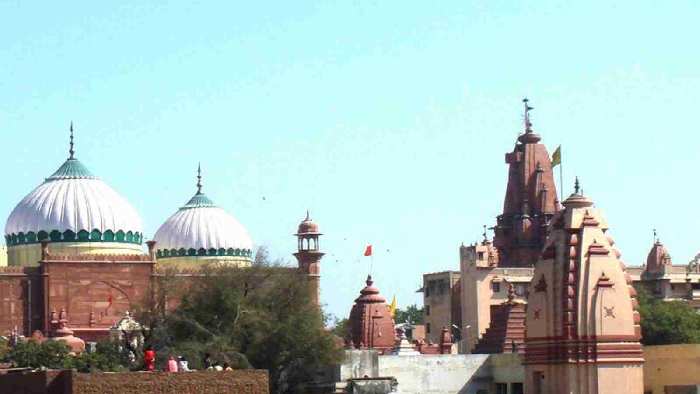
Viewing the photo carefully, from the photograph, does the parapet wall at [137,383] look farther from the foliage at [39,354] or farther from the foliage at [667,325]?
the foliage at [667,325]

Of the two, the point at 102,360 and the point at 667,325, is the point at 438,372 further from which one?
the point at 667,325

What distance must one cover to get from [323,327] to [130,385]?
71.8 ft

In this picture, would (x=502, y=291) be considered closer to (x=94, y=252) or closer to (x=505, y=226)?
(x=505, y=226)

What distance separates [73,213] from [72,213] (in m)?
0.04

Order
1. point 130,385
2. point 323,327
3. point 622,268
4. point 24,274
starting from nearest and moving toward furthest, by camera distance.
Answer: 1. point 130,385
2. point 622,268
3. point 323,327
4. point 24,274

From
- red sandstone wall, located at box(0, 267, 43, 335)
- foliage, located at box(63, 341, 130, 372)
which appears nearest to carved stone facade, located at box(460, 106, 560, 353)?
red sandstone wall, located at box(0, 267, 43, 335)

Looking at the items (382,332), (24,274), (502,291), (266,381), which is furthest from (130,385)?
(502,291)

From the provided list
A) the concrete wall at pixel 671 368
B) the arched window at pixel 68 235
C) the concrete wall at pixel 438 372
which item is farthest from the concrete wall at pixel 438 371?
the arched window at pixel 68 235

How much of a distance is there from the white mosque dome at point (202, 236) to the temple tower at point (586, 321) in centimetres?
2973

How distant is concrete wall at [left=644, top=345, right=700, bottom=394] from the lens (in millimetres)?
50844

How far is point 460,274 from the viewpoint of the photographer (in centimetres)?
9081

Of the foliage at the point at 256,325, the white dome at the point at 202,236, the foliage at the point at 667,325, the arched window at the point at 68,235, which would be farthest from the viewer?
the white dome at the point at 202,236

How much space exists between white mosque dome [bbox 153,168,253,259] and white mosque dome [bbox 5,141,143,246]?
4.15m

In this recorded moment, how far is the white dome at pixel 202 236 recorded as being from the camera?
7769 centimetres
